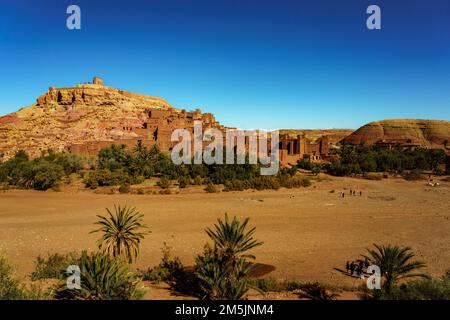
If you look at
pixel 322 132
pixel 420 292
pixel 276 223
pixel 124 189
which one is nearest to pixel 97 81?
pixel 124 189

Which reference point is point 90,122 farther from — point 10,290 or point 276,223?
point 10,290

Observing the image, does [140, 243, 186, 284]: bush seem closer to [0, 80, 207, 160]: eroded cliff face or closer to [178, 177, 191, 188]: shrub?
[178, 177, 191, 188]: shrub

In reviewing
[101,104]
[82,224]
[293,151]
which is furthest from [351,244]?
[101,104]

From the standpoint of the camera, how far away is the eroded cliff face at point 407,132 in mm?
87312

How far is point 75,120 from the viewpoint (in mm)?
58250

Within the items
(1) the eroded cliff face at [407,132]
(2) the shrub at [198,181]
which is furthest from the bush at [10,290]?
(1) the eroded cliff face at [407,132]

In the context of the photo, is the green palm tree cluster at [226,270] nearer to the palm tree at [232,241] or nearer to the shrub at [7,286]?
the palm tree at [232,241]

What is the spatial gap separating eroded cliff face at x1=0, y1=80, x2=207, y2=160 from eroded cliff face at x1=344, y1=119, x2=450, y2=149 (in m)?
59.5

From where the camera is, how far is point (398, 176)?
140 ft

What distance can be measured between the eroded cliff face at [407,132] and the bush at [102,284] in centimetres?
8761

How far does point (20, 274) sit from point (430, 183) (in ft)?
130

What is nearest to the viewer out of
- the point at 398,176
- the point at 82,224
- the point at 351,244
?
the point at 351,244
